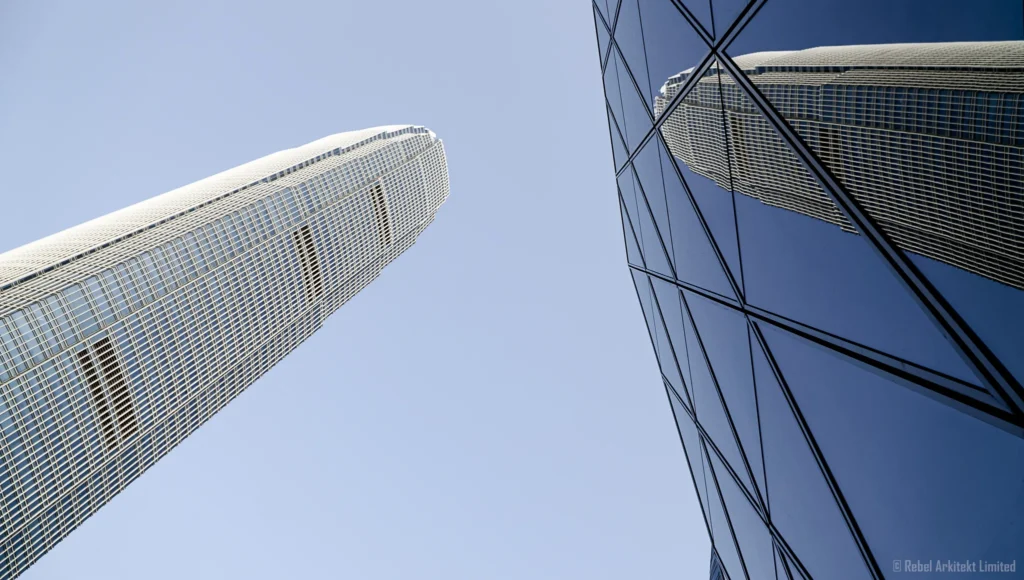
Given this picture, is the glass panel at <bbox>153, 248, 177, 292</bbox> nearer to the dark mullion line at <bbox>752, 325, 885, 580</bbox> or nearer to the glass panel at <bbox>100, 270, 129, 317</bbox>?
the glass panel at <bbox>100, 270, 129, 317</bbox>

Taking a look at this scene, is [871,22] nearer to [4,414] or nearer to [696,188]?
[696,188]

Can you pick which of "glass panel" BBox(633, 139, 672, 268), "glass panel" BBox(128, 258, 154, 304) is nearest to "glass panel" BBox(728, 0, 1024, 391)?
"glass panel" BBox(633, 139, 672, 268)

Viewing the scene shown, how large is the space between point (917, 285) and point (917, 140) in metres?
1.10

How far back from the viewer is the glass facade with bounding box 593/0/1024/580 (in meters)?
3.63

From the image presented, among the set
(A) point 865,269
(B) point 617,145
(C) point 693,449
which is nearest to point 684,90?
(A) point 865,269

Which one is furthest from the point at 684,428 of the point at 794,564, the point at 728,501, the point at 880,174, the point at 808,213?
the point at 880,174

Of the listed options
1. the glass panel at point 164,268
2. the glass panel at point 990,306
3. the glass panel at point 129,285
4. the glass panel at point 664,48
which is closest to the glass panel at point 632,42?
the glass panel at point 664,48

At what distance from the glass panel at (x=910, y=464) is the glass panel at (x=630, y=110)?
938 centimetres

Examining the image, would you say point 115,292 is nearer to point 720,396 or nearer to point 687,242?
point 687,242

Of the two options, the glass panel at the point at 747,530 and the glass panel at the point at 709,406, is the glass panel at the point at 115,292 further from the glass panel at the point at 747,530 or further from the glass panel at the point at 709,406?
the glass panel at the point at 747,530

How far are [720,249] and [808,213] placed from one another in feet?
10.7

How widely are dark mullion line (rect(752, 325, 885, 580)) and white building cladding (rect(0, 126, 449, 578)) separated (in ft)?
439

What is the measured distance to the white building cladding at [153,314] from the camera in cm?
10675

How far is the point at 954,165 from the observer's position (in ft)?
12.8
